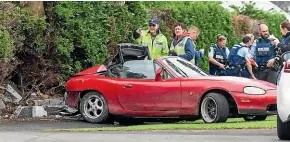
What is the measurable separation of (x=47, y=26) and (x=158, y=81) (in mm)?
3872

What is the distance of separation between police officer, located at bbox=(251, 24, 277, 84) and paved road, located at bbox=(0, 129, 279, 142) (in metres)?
4.72

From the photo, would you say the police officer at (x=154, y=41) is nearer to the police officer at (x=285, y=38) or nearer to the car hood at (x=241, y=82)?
the police officer at (x=285, y=38)

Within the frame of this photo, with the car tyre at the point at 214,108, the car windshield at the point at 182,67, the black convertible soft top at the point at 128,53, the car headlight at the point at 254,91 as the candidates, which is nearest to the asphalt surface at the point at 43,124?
the black convertible soft top at the point at 128,53

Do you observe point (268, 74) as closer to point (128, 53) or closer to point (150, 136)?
point (128, 53)

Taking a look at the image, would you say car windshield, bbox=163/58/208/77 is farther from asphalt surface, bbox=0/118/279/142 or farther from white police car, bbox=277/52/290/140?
white police car, bbox=277/52/290/140

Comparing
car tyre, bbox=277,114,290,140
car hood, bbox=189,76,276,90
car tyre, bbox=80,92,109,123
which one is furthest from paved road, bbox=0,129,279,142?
car tyre, bbox=80,92,109,123

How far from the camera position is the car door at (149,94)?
14914 millimetres

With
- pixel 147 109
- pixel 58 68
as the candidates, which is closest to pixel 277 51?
pixel 147 109

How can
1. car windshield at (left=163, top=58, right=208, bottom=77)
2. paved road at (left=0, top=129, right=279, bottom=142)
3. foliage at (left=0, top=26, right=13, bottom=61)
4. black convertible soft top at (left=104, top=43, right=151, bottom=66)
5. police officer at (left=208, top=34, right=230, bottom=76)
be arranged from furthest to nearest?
1. police officer at (left=208, top=34, right=230, bottom=76)
2. foliage at (left=0, top=26, right=13, bottom=61)
3. black convertible soft top at (left=104, top=43, right=151, bottom=66)
4. car windshield at (left=163, top=58, right=208, bottom=77)
5. paved road at (left=0, top=129, right=279, bottom=142)

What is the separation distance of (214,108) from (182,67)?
1286 mm

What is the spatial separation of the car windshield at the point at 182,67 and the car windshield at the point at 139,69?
33cm

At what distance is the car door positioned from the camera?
48.9 ft

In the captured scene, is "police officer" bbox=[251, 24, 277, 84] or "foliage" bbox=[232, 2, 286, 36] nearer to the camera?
"police officer" bbox=[251, 24, 277, 84]

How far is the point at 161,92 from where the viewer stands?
1503 centimetres
